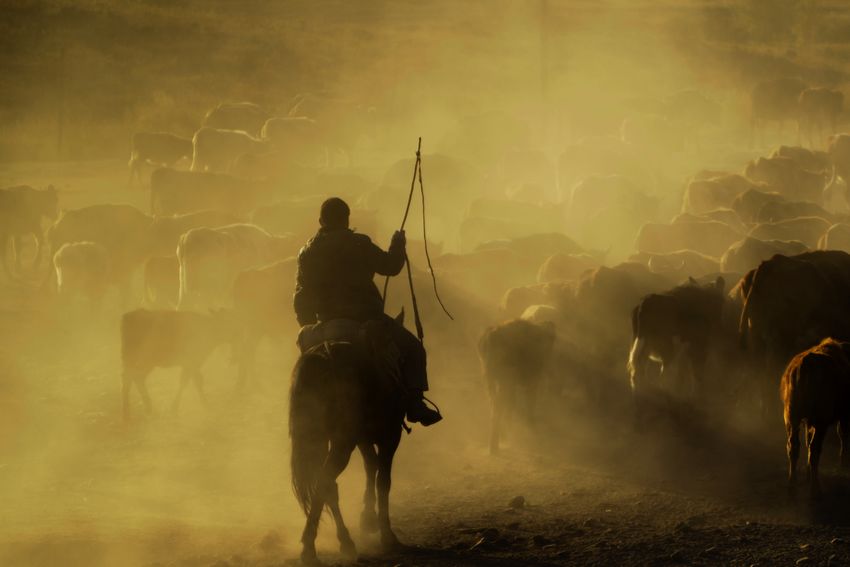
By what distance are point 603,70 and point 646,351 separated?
42035mm

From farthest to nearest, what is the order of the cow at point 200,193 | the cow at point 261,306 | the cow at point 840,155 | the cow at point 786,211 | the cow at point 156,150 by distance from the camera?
the cow at point 156,150 → the cow at point 840,155 → the cow at point 200,193 → the cow at point 786,211 → the cow at point 261,306

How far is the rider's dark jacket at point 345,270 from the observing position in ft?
31.0

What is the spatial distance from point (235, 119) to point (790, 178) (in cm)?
1907

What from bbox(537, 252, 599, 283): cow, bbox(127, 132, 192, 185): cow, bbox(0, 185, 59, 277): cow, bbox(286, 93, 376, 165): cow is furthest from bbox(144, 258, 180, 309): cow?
bbox(286, 93, 376, 165): cow

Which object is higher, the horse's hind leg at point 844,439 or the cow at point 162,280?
the cow at point 162,280

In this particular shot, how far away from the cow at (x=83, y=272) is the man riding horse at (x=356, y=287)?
38.3 feet

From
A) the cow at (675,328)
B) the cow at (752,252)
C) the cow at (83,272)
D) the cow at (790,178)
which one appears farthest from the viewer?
the cow at (790,178)

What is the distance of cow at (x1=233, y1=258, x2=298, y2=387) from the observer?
1620 cm

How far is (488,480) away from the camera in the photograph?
11883 mm

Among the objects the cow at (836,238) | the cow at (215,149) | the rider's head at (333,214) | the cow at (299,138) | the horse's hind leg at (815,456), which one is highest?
the cow at (299,138)

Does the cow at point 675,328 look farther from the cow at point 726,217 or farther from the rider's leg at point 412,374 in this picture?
the cow at point 726,217

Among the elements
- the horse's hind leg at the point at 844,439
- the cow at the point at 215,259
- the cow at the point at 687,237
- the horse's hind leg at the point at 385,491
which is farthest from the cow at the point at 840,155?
the horse's hind leg at the point at 385,491

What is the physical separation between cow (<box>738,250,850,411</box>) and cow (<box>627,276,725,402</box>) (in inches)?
24.2

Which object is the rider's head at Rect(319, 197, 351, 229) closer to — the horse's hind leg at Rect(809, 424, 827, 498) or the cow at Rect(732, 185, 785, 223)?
the horse's hind leg at Rect(809, 424, 827, 498)
